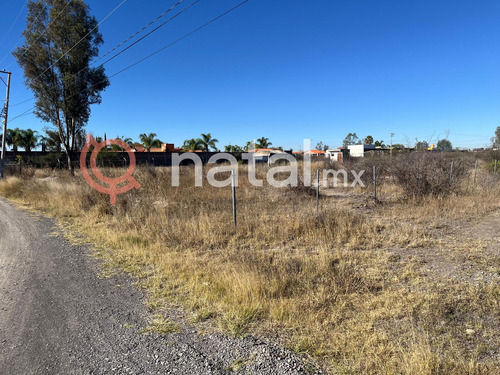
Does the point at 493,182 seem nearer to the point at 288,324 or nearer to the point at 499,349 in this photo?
the point at 499,349

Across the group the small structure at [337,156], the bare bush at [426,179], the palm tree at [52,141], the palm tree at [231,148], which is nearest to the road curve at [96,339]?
the bare bush at [426,179]

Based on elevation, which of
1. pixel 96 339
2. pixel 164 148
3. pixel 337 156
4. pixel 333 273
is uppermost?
pixel 164 148

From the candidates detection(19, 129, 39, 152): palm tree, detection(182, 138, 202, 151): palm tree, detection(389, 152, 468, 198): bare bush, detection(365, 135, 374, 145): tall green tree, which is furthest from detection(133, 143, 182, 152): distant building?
detection(365, 135, 374, 145): tall green tree

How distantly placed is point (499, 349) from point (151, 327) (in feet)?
10.6

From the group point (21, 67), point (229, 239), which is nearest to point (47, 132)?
point (21, 67)

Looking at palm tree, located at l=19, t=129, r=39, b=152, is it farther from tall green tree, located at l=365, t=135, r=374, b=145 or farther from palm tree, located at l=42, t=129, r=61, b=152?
tall green tree, located at l=365, t=135, r=374, b=145

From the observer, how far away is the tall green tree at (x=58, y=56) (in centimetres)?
1878

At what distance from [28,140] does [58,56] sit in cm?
2849

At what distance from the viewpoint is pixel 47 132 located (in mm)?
36969

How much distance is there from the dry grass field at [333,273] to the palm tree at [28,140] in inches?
1600

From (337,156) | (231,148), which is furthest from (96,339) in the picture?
(231,148)

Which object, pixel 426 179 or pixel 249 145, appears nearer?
pixel 426 179

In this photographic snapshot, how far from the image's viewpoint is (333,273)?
4016 mm

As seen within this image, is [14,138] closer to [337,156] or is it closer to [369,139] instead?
[337,156]
